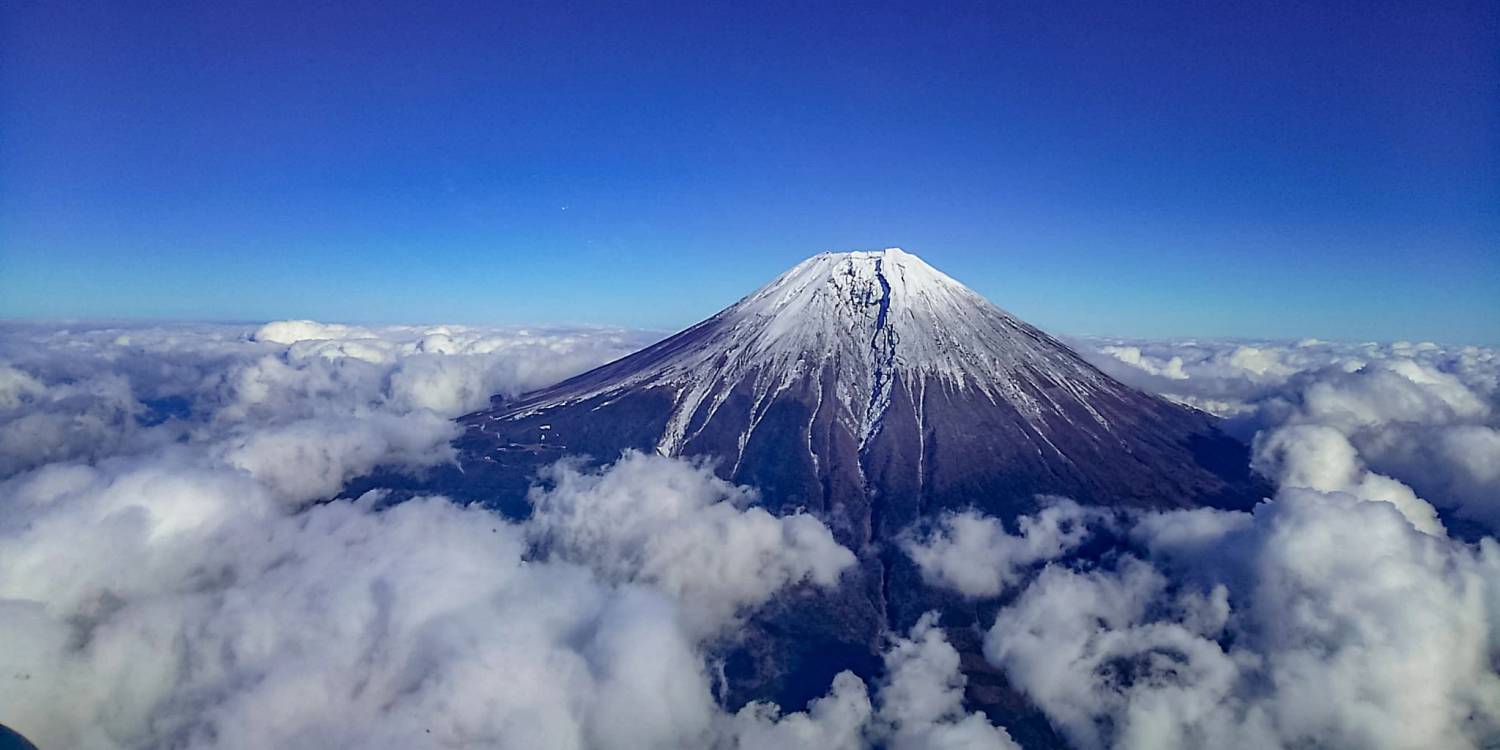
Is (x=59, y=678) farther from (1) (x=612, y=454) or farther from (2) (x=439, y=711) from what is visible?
(1) (x=612, y=454)

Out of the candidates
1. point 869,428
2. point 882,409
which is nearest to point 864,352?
point 882,409

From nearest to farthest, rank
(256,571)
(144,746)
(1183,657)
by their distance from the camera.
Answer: (144,746), (1183,657), (256,571)

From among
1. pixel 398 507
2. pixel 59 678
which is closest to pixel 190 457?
pixel 398 507

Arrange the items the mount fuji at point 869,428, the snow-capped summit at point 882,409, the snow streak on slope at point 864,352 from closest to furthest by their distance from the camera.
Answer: the mount fuji at point 869,428, the snow-capped summit at point 882,409, the snow streak on slope at point 864,352

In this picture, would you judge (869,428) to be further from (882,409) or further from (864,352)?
(864,352)

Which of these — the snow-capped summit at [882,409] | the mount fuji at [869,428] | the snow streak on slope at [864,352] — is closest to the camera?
the mount fuji at [869,428]

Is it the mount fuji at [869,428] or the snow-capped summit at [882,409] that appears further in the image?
the snow-capped summit at [882,409]
